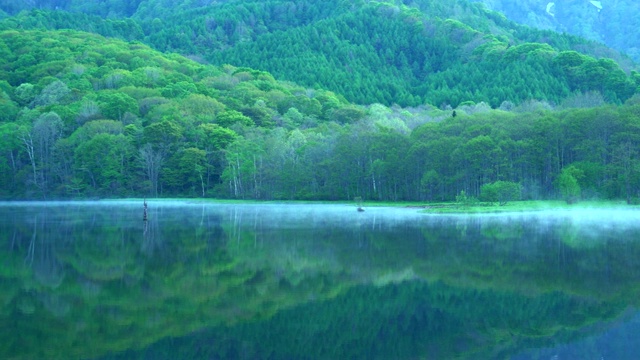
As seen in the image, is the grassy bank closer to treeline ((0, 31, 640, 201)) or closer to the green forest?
the green forest

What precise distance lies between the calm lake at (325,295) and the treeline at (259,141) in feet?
108

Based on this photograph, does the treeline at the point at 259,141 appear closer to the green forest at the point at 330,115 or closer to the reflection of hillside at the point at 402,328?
the green forest at the point at 330,115

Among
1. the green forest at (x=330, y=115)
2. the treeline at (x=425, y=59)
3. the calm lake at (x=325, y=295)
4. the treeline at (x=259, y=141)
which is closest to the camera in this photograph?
the calm lake at (x=325, y=295)

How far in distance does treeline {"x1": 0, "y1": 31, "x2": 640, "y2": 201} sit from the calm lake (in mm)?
32819

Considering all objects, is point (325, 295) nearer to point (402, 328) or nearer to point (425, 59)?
point (402, 328)

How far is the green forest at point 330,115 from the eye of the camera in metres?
75.8

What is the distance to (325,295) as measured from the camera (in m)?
24.3

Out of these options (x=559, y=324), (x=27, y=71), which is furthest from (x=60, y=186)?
(x=559, y=324)

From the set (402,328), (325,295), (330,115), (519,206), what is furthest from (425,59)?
(402,328)

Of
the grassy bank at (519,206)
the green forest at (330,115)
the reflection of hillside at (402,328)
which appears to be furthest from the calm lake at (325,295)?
the green forest at (330,115)

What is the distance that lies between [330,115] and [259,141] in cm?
3602

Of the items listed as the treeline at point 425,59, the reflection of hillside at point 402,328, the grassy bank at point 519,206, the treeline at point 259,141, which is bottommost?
the reflection of hillside at point 402,328

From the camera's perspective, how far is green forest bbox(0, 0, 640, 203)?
249 ft

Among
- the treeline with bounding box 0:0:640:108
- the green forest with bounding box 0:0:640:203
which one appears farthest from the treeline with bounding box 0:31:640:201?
the treeline with bounding box 0:0:640:108
